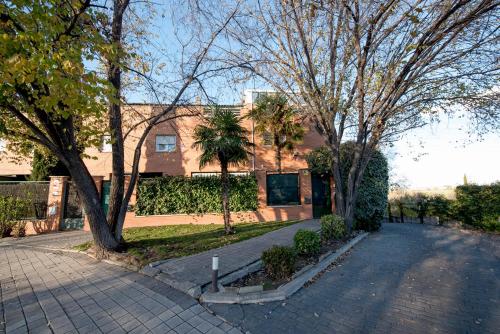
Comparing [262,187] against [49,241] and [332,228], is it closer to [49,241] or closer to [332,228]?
[332,228]

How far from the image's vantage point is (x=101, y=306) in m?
4.05

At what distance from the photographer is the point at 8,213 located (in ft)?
35.9

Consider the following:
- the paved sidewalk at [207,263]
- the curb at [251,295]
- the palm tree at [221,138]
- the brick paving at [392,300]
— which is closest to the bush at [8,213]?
the palm tree at [221,138]

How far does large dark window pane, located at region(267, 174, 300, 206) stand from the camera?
13.6 metres

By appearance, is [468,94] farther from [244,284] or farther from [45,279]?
[45,279]

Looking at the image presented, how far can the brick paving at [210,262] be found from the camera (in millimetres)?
5073

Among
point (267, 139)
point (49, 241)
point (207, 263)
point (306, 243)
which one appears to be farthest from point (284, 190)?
point (49, 241)

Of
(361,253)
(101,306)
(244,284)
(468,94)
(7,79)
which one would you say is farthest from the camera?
(468,94)

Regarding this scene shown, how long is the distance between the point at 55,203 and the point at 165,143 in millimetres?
7198

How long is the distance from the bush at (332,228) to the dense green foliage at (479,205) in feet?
24.7

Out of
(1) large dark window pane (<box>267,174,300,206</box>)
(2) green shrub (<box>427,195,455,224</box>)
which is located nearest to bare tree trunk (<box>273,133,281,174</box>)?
(1) large dark window pane (<box>267,174,300,206</box>)

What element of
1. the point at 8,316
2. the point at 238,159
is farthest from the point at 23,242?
the point at 238,159

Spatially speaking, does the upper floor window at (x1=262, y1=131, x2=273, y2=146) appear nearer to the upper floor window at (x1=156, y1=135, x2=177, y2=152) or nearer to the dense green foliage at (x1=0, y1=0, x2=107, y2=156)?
the upper floor window at (x1=156, y1=135, x2=177, y2=152)

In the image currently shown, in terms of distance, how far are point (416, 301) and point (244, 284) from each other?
3.10 metres
